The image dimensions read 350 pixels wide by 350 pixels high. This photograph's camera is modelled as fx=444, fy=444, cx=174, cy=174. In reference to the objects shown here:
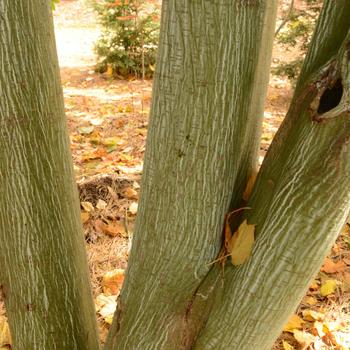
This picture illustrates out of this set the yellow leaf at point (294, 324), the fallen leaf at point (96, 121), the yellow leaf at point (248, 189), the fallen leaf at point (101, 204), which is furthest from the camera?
the fallen leaf at point (96, 121)

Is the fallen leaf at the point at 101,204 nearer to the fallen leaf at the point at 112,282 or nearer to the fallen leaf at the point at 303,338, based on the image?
the fallen leaf at the point at 112,282

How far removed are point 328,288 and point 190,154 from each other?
1566mm

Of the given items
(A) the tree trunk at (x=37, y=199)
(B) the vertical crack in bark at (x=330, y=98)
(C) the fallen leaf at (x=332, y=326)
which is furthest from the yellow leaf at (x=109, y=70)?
(B) the vertical crack in bark at (x=330, y=98)

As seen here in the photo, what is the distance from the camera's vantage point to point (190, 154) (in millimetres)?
1211

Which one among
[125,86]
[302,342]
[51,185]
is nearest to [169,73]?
[51,185]

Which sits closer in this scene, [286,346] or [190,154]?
[190,154]

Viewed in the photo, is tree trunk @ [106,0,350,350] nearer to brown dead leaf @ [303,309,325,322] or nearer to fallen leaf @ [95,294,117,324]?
fallen leaf @ [95,294,117,324]

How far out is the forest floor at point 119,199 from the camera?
2.23 meters

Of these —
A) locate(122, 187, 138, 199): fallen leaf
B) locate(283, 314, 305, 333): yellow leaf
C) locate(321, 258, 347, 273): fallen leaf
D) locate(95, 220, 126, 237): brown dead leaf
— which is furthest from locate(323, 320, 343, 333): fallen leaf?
locate(122, 187, 138, 199): fallen leaf

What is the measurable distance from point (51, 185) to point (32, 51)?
0.41 meters

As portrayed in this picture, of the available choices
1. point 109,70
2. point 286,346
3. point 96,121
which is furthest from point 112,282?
point 109,70

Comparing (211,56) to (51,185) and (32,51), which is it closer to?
(32,51)

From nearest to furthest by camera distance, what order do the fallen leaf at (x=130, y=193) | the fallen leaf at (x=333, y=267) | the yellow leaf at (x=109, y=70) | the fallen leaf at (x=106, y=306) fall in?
1. the fallen leaf at (x=106, y=306)
2. the fallen leaf at (x=333, y=267)
3. the fallen leaf at (x=130, y=193)
4. the yellow leaf at (x=109, y=70)

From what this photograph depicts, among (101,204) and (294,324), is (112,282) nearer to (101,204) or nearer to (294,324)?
(101,204)
